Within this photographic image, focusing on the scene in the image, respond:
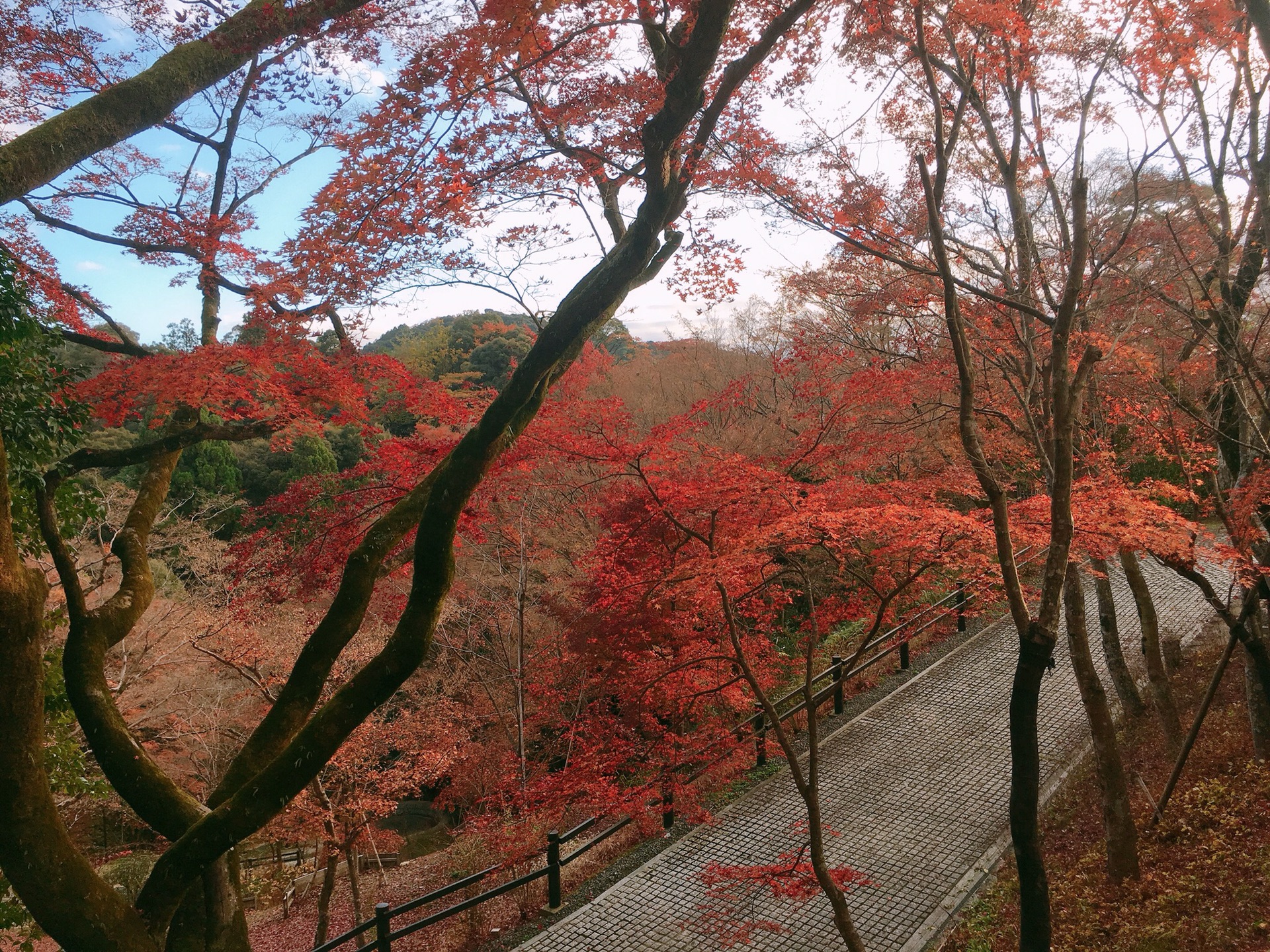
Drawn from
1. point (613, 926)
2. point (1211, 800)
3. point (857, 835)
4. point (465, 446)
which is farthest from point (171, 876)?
point (1211, 800)

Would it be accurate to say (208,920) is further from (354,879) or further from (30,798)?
(354,879)

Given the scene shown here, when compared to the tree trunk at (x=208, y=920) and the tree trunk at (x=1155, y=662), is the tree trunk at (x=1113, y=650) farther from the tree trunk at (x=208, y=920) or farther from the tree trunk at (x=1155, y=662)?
the tree trunk at (x=208, y=920)

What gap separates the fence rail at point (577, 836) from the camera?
6332 millimetres

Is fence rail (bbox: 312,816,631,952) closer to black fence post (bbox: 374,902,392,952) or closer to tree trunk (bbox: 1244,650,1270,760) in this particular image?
black fence post (bbox: 374,902,392,952)

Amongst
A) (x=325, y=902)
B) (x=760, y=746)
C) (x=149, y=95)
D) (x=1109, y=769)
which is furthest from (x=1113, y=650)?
(x=325, y=902)

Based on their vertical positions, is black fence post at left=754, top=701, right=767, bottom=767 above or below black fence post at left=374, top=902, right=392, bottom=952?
below

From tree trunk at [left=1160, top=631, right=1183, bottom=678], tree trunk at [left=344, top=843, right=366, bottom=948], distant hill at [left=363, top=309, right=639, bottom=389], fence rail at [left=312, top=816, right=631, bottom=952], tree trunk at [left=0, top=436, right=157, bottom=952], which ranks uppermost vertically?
distant hill at [left=363, top=309, right=639, bottom=389]

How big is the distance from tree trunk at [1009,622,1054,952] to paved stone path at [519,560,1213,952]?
5.99 ft

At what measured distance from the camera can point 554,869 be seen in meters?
7.16

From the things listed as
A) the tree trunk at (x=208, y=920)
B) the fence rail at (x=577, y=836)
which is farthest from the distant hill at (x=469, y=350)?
the tree trunk at (x=208, y=920)

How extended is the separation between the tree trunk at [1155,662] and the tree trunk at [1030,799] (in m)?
3.33

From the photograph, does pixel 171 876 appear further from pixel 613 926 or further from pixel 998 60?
pixel 998 60

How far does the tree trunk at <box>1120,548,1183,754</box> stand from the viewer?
7.28 metres

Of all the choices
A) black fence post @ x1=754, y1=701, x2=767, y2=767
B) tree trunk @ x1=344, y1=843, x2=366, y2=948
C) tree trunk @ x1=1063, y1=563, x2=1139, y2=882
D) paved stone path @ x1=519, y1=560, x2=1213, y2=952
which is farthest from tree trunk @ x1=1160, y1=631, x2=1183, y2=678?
tree trunk @ x1=344, y1=843, x2=366, y2=948
